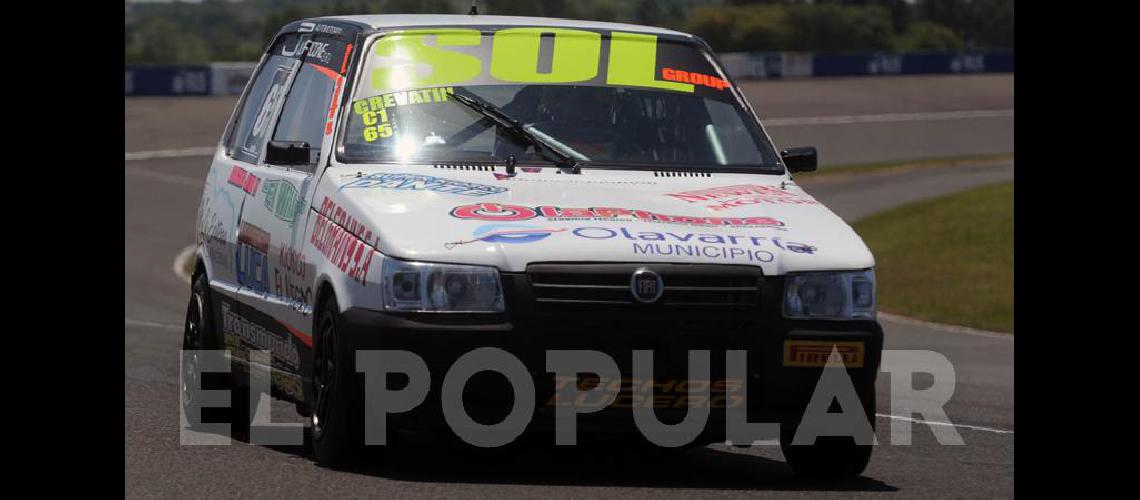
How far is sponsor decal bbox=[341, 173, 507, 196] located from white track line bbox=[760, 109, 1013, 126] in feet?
165

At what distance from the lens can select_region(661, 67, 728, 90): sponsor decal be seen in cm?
875

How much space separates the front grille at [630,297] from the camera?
22.9 ft

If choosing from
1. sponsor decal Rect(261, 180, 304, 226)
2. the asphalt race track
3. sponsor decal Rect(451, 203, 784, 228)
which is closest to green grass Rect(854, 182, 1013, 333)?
the asphalt race track

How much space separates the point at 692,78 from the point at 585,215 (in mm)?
1590

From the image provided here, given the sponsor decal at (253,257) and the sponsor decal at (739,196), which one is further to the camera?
the sponsor decal at (253,257)

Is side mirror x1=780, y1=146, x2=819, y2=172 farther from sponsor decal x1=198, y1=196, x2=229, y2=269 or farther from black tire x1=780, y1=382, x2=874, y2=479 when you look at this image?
sponsor decal x1=198, y1=196, x2=229, y2=269

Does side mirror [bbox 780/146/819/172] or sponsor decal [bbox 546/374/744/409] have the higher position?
side mirror [bbox 780/146/819/172]

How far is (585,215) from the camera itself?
24.2ft

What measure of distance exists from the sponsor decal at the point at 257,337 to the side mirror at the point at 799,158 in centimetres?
217

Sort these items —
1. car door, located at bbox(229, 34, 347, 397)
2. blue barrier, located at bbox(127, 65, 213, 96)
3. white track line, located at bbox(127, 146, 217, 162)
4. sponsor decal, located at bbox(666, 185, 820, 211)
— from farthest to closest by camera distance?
blue barrier, located at bbox(127, 65, 213, 96)
white track line, located at bbox(127, 146, 217, 162)
car door, located at bbox(229, 34, 347, 397)
sponsor decal, located at bbox(666, 185, 820, 211)

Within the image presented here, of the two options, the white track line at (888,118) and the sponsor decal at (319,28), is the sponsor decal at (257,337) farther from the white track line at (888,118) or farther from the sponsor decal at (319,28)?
the white track line at (888,118)

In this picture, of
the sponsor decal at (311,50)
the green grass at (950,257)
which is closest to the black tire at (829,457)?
the sponsor decal at (311,50)
